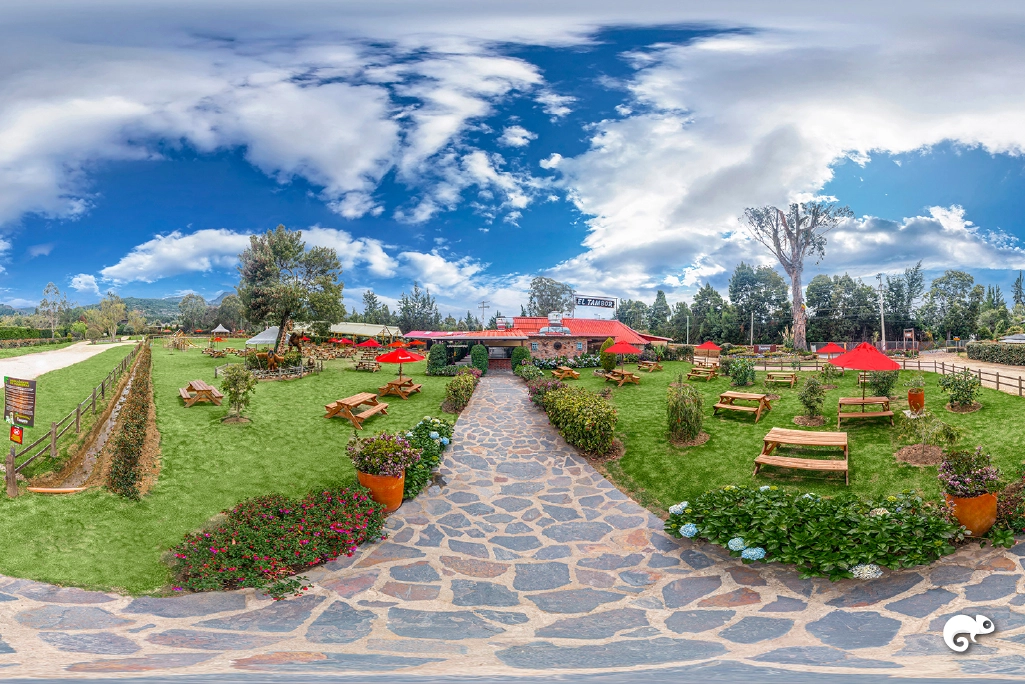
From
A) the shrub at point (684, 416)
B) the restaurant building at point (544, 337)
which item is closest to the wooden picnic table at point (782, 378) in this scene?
the shrub at point (684, 416)

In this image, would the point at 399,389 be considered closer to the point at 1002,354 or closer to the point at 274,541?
the point at 274,541

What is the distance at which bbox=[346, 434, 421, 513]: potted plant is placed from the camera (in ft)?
24.0

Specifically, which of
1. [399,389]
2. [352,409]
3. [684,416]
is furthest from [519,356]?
[684,416]

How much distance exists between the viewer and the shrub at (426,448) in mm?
8055

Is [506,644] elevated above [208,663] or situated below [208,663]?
below

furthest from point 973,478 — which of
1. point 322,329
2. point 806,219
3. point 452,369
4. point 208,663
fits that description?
point 806,219

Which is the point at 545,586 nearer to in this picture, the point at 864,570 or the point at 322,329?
the point at 864,570

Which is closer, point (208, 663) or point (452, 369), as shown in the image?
point (208, 663)

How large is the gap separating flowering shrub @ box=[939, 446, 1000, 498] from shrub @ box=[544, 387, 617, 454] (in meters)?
5.44

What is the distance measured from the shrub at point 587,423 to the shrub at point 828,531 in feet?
11.9

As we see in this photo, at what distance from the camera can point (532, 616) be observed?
16.0 ft

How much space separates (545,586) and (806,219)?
37724 mm

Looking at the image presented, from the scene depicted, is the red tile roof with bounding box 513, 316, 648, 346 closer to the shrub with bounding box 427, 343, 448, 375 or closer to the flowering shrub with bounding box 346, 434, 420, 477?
the shrub with bounding box 427, 343, 448, 375

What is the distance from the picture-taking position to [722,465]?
29.2 feet
